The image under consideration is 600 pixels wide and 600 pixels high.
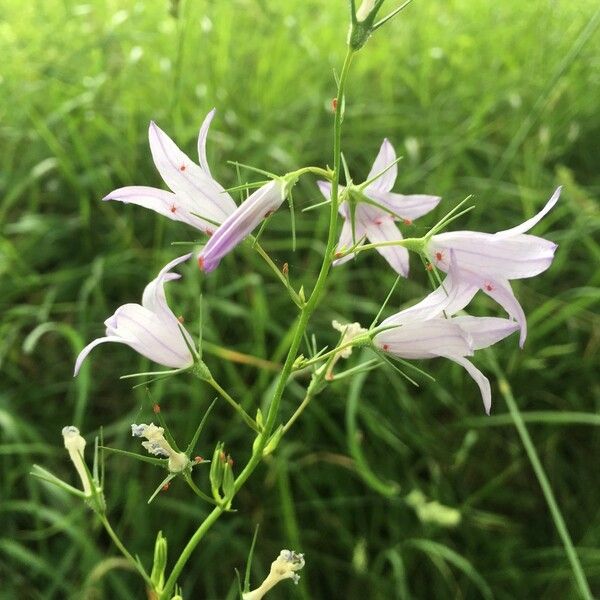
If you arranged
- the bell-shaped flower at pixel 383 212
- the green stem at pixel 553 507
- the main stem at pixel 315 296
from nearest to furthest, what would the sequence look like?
the main stem at pixel 315 296 < the bell-shaped flower at pixel 383 212 < the green stem at pixel 553 507

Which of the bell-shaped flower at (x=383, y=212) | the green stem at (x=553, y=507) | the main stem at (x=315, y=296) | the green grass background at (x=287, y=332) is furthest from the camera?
the green grass background at (x=287, y=332)

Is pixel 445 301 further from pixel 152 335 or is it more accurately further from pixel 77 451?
pixel 77 451

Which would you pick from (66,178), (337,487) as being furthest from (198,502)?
(66,178)

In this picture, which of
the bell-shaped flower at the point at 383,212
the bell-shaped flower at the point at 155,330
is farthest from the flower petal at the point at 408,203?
the bell-shaped flower at the point at 155,330

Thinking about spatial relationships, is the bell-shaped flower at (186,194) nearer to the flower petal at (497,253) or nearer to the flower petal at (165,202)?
the flower petal at (165,202)

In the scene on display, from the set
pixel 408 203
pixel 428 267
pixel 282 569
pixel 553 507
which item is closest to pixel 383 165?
pixel 408 203

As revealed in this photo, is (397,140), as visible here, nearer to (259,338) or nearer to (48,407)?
(259,338)

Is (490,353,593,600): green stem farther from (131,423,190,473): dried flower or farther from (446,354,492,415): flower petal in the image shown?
(131,423,190,473): dried flower
